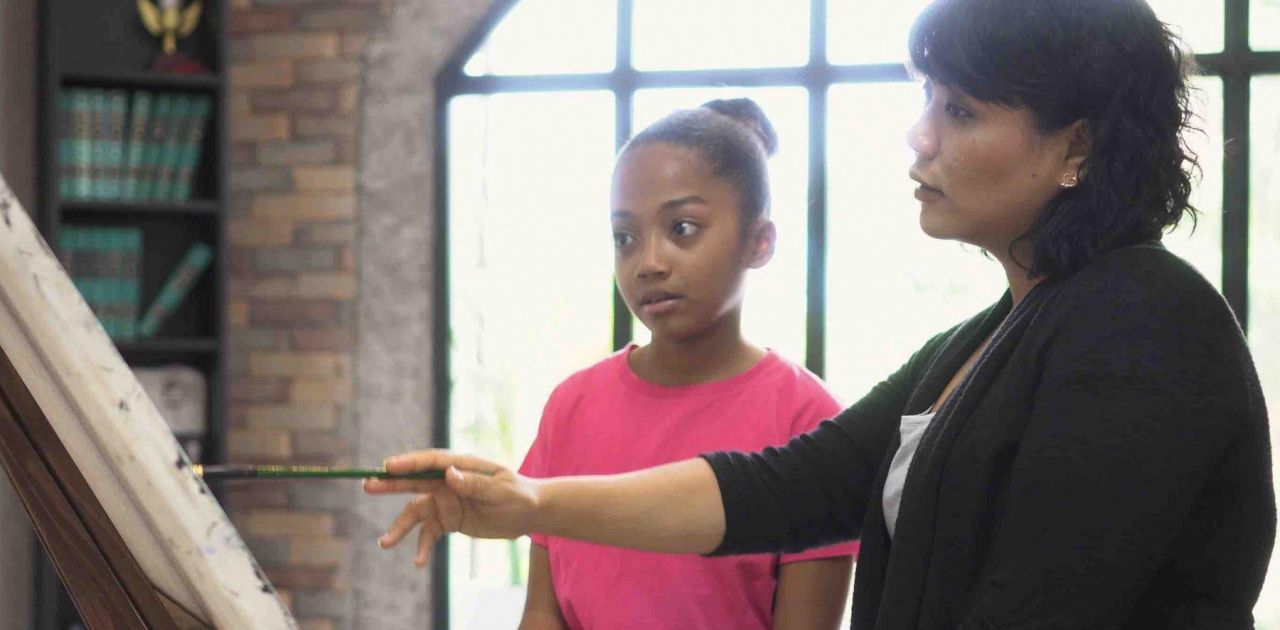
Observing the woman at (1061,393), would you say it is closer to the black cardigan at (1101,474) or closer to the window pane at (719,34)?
the black cardigan at (1101,474)

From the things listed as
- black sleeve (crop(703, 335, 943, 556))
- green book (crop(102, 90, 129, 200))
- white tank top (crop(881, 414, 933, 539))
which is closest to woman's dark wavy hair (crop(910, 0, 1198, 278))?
white tank top (crop(881, 414, 933, 539))

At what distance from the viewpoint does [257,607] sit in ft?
2.29

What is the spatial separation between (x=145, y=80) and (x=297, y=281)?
0.66 m

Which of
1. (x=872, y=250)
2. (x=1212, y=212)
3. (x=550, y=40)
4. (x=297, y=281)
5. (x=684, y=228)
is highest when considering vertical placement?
(x=550, y=40)

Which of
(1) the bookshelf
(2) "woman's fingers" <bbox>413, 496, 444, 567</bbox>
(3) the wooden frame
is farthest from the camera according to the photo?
(1) the bookshelf

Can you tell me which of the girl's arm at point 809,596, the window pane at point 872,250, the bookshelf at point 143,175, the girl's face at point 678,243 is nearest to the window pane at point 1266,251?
the window pane at point 872,250

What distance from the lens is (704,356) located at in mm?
1539

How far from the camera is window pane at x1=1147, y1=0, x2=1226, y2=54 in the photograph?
3359mm

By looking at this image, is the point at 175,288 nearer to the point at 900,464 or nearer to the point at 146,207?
the point at 146,207

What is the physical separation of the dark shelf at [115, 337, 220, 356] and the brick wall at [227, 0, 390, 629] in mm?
266

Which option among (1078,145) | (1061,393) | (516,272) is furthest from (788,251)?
(1061,393)

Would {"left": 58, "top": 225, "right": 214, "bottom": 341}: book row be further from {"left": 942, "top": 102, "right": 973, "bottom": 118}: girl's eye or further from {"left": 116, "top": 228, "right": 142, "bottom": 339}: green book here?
{"left": 942, "top": 102, "right": 973, "bottom": 118}: girl's eye

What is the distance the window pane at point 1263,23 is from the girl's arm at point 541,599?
261 cm

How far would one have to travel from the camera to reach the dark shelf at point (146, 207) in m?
3.34
